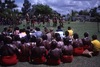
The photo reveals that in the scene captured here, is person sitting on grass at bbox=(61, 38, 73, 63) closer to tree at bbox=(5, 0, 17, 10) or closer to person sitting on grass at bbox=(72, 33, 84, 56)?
person sitting on grass at bbox=(72, 33, 84, 56)

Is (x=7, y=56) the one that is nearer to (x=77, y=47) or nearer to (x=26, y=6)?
(x=77, y=47)

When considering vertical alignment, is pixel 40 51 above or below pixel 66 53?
above

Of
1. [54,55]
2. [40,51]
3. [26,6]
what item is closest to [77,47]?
[54,55]

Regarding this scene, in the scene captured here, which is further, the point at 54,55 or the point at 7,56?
the point at 54,55

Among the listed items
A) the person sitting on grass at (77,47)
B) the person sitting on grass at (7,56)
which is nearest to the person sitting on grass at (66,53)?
the person sitting on grass at (77,47)

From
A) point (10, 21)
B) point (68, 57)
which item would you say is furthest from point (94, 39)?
point (10, 21)

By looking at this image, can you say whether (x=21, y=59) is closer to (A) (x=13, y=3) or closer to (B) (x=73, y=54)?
(B) (x=73, y=54)

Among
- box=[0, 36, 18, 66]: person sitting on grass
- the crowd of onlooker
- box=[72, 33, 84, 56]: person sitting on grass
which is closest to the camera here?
box=[0, 36, 18, 66]: person sitting on grass

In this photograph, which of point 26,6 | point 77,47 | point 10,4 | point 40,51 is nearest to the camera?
point 40,51

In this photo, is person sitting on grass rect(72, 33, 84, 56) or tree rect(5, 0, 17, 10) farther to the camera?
tree rect(5, 0, 17, 10)

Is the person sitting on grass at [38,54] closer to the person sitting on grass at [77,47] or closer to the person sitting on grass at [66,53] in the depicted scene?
the person sitting on grass at [66,53]

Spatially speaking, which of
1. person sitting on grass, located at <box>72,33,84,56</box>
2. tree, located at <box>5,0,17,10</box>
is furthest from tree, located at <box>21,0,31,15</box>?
person sitting on grass, located at <box>72,33,84,56</box>

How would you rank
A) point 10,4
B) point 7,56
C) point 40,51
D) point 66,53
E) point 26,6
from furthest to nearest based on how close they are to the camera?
point 26,6, point 10,4, point 66,53, point 40,51, point 7,56

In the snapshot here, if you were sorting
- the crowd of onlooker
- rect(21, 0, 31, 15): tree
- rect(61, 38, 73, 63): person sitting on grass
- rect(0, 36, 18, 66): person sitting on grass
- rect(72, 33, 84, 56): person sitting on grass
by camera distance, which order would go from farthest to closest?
rect(21, 0, 31, 15): tree, rect(72, 33, 84, 56): person sitting on grass, rect(61, 38, 73, 63): person sitting on grass, the crowd of onlooker, rect(0, 36, 18, 66): person sitting on grass
